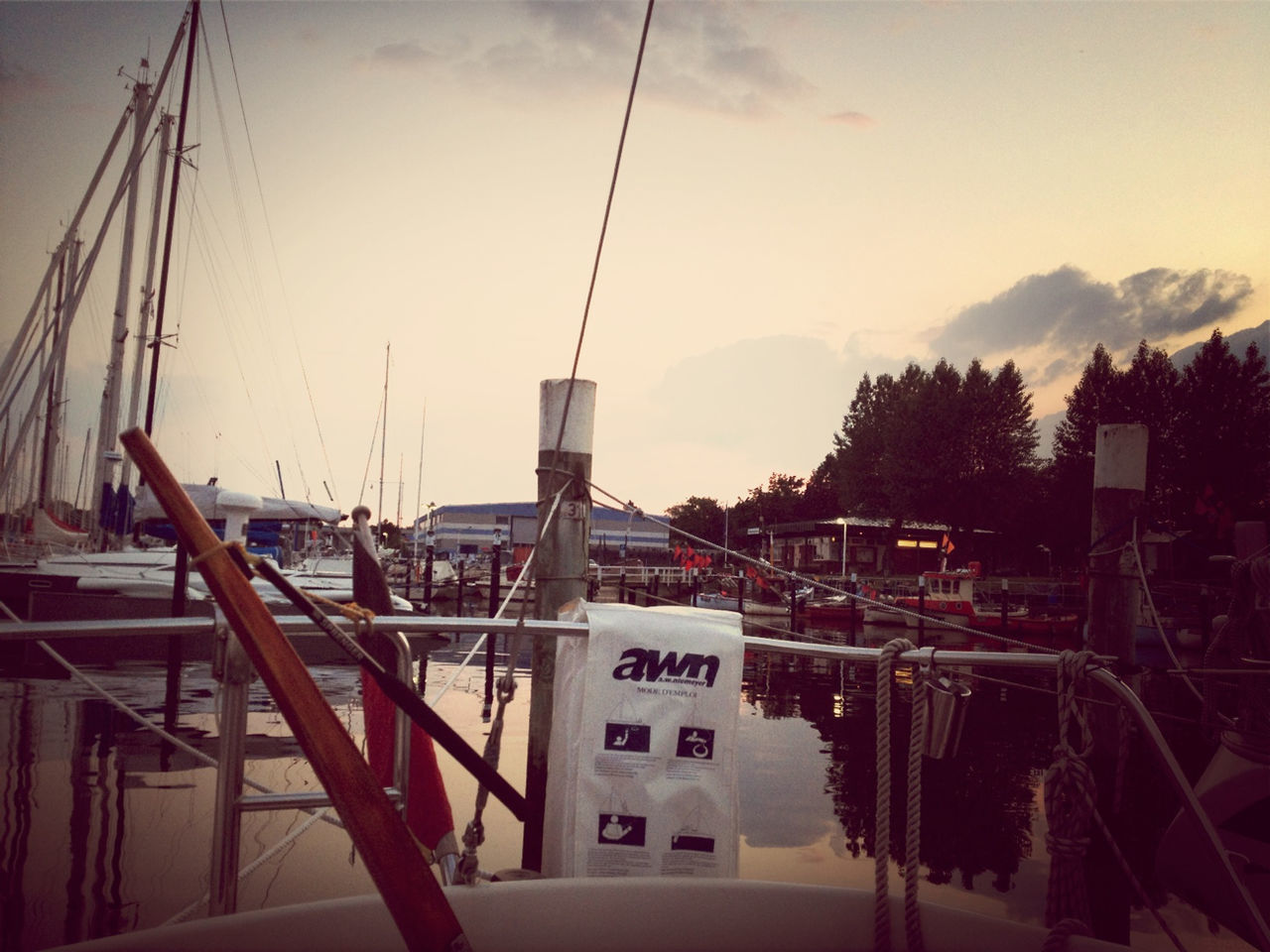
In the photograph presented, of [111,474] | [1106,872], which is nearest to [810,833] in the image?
[1106,872]

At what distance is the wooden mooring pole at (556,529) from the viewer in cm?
491

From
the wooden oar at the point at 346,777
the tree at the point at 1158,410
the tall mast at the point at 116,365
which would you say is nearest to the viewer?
the wooden oar at the point at 346,777

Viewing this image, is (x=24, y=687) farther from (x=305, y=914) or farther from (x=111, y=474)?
(x=305, y=914)

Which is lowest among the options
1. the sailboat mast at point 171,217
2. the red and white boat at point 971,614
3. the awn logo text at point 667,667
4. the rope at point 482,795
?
the red and white boat at point 971,614

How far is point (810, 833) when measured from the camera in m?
6.76

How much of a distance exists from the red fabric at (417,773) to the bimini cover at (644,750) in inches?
15.9

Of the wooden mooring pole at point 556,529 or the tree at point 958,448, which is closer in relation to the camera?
the wooden mooring pole at point 556,529

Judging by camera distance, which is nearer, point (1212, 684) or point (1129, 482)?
point (1212, 684)

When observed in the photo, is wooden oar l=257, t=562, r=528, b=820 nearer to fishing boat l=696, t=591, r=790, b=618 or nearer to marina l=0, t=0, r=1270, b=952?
marina l=0, t=0, r=1270, b=952

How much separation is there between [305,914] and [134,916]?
12.2 feet

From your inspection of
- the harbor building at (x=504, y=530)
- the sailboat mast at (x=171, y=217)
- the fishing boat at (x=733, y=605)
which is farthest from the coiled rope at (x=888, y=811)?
the harbor building at (x=504, y=530)

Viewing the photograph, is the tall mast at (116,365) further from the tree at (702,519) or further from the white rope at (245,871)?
the tree at (702,519)

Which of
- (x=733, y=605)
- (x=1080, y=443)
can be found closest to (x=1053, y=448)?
(x=1080, y=443)

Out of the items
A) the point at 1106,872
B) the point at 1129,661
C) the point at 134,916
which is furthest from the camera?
the point at 1129,661
